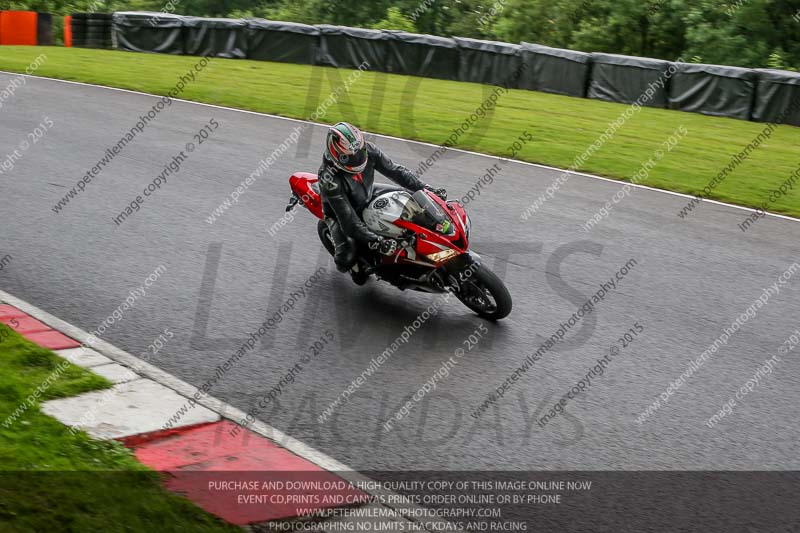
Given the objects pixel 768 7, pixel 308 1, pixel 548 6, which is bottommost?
pixel 308 1

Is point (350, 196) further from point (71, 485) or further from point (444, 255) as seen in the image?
point (71, 485)

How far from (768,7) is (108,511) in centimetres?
3317

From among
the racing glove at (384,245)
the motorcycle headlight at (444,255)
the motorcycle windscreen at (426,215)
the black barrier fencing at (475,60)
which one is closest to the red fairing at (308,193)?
the racing glove at (384,245)

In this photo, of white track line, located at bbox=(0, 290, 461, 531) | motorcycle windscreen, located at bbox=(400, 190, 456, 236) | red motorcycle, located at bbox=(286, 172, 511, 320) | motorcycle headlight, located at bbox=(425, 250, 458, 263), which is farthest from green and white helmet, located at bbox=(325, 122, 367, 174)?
white track line, located at bbox=(0, 290, 461, 531)

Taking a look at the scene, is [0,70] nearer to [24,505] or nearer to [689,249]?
[689,249]

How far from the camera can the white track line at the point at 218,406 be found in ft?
17.3

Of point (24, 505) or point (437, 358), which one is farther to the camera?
point (437, 358)

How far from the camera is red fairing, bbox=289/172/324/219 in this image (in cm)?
940

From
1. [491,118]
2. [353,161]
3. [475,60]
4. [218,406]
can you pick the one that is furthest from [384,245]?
[475,60]

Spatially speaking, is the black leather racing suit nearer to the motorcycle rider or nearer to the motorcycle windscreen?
the motorcycle rider

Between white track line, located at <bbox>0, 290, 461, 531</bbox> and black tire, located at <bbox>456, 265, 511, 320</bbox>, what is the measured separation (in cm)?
277

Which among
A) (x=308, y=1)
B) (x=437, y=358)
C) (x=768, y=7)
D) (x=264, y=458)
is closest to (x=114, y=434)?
(x=264, y=458)

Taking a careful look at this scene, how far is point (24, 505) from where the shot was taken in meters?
4.37

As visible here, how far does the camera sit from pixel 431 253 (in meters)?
8.06
